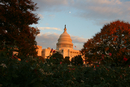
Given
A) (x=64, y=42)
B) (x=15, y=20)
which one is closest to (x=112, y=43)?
(x=15, y=20)

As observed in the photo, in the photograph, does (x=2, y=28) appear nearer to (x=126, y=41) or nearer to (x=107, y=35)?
(x=107, y=35)

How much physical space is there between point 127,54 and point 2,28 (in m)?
20.6

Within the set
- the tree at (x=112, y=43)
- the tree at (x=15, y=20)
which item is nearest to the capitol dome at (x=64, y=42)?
the tree at (x=112, y=43)

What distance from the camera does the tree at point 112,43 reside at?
25.5 meters

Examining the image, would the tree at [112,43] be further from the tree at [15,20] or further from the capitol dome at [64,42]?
the capitol dome at [64,42]

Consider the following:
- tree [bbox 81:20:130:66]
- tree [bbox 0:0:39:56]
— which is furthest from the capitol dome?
tree [bbox 0:0:39:56]

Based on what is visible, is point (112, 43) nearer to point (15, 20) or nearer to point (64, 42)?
point (15, 20)

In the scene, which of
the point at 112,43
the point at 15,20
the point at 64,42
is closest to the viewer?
the point at 15,20

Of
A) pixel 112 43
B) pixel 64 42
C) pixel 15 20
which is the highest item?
pixel 64 42

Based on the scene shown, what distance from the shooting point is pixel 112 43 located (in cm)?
2666

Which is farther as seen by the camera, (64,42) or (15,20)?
(64,42)

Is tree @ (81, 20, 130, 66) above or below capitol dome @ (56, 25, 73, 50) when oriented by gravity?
below

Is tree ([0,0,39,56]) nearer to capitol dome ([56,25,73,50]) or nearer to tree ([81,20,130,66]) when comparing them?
tree ([81,20,130,66])

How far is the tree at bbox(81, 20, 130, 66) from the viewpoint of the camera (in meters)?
25.5
